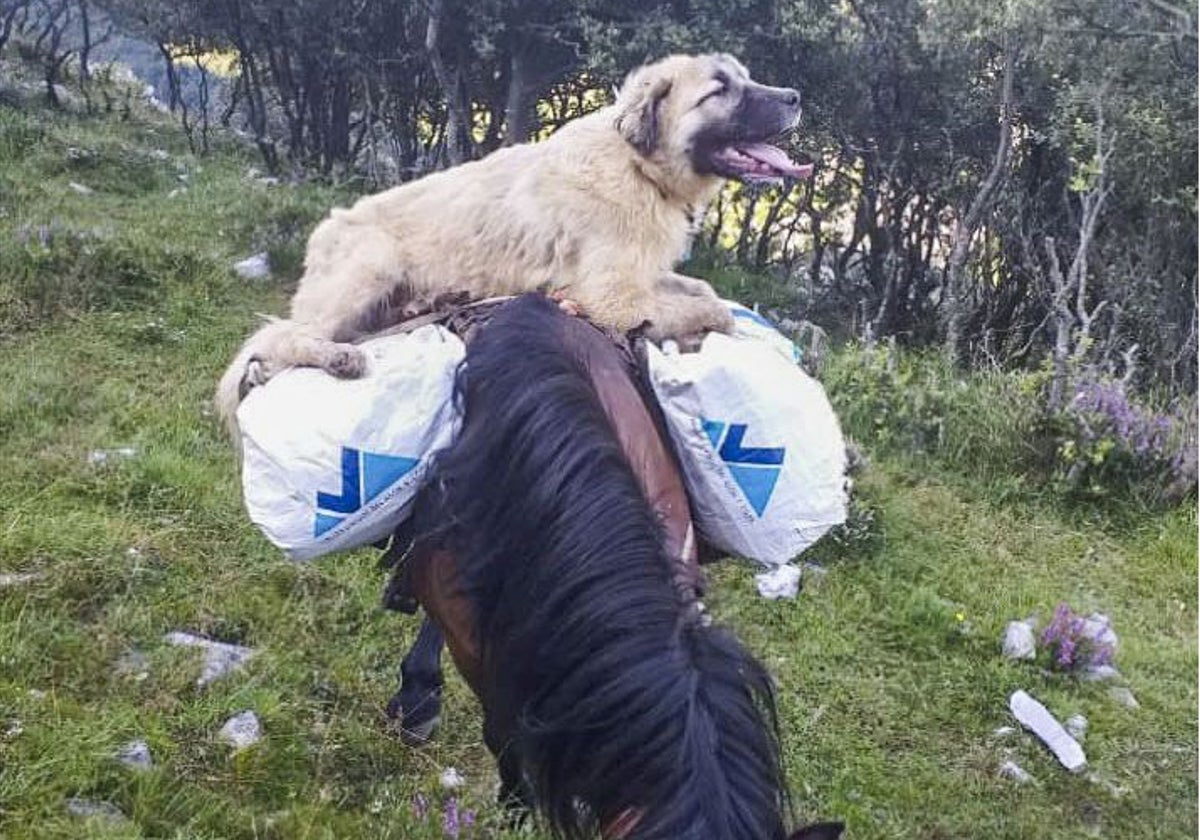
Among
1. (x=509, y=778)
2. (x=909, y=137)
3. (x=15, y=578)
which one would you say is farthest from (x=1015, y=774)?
(x=909, y=137)

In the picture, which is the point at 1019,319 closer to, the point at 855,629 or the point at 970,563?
the point at 970,563

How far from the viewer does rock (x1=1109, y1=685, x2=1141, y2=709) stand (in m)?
4.29

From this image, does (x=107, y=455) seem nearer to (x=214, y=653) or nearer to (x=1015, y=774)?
(x=214, y=653)

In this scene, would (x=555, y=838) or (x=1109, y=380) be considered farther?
(x=1109, y=380)

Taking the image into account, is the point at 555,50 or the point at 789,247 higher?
the point at 555,50

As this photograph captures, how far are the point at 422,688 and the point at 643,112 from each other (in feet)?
5.71

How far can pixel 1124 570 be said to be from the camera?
5.44m

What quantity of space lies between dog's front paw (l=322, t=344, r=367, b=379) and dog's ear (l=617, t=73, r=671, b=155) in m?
1.07

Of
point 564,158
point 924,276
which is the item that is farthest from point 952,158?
point 564,158

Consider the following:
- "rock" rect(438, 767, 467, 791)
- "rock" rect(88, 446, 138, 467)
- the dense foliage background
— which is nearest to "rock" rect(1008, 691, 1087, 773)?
"rock" rect(438, 767, 467, 791)

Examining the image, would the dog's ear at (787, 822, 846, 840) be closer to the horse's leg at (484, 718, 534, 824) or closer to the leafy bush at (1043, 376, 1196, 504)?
the horse's leg at (484, 718, 534, 824)

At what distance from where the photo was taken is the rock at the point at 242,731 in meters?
3.01

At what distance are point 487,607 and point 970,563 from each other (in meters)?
3.59

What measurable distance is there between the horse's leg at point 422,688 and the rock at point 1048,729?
2.06 metres
